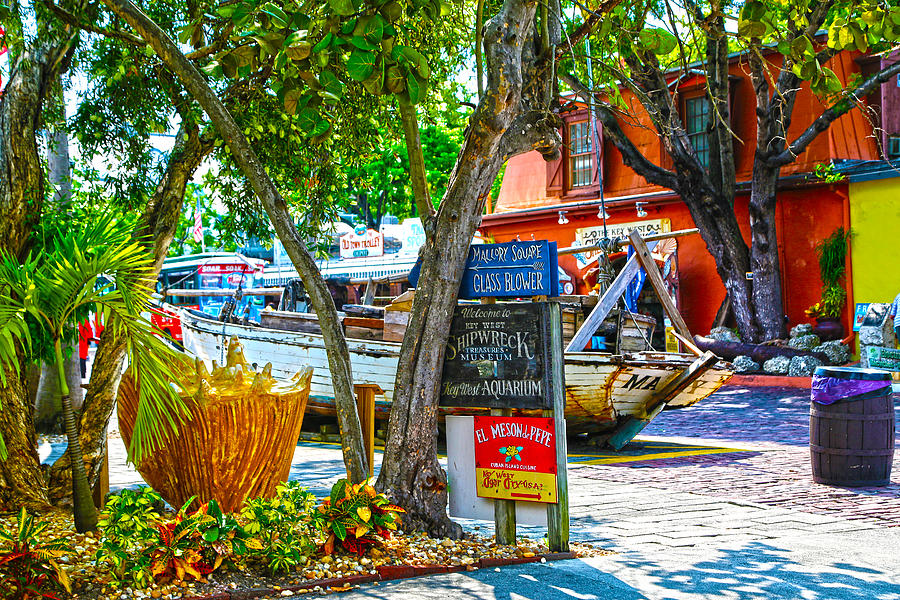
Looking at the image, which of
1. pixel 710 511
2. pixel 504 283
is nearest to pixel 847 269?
pixel 710 511

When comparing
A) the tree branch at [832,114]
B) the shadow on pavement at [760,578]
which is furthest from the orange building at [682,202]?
the shadow on pavement at [760,578]

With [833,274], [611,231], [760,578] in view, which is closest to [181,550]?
[760,578]

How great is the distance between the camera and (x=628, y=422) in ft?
38.2

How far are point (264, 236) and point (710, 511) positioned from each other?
5806mm

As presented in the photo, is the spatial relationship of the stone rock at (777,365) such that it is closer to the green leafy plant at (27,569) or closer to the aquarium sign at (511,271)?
the aquarium sign at (511,271)

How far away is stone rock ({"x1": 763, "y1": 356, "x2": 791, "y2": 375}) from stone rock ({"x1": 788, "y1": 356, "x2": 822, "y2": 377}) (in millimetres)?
116

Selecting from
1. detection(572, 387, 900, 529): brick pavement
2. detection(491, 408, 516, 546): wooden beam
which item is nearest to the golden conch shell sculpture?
detection(491, 408, 516, 546): wooden beam


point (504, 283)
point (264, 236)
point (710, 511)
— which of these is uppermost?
point (264, 236)

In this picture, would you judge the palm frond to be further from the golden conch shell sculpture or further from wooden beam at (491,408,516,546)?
wooden beam at (491,408,516,546)

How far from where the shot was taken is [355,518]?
5.49 meters

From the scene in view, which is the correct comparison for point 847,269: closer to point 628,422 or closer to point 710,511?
point 628,422

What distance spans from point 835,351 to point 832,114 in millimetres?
4857

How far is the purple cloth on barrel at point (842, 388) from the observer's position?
838 cm

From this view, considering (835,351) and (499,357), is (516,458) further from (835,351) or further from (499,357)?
(835,351)
